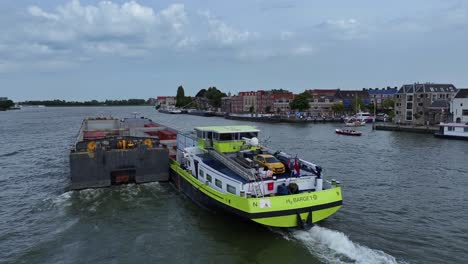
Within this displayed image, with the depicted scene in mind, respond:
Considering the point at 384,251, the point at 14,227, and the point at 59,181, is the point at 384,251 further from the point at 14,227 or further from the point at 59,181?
the point at 59,181

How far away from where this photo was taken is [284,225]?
17.0 meters

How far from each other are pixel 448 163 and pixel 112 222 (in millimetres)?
36839

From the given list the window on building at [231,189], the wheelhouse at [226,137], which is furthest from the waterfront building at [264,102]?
the window on building at [231,189]

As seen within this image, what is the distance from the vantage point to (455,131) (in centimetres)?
6444

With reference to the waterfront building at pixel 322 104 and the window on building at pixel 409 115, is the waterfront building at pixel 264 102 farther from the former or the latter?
the window on building at pixel 409 115

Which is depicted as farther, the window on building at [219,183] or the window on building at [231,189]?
the window on building at [219,183]

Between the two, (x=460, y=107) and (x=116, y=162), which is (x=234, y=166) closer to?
(x=116, y=162)

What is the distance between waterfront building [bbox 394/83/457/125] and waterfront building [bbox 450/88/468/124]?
209 inches

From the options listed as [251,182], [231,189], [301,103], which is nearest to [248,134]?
[231,189]

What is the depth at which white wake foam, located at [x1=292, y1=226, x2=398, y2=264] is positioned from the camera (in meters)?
15.1

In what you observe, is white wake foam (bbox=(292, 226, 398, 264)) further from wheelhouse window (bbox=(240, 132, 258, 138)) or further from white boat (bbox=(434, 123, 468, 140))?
white boat (bbox=(434, 123, 468, 140))

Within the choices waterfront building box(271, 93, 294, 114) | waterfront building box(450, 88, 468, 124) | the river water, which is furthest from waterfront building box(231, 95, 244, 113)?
the river water

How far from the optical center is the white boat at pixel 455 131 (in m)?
63.4

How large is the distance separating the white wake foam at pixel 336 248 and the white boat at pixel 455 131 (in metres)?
58.7
